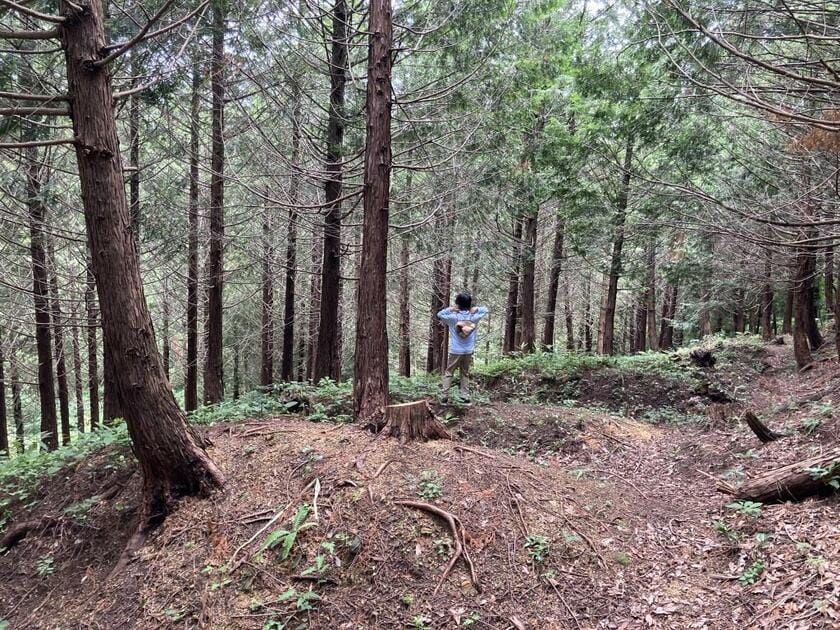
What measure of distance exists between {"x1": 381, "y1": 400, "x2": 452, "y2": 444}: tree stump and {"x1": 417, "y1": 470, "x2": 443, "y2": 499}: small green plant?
0.64m

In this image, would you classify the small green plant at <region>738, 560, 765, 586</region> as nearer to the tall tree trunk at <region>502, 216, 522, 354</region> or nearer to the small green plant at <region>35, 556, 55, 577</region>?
the small green plant at <region>35, 556, 55, 577</region>

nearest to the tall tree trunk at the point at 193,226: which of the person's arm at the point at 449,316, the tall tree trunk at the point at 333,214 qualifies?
the tall tree trunk at the point at 333,214

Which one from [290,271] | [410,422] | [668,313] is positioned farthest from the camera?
[668,313]

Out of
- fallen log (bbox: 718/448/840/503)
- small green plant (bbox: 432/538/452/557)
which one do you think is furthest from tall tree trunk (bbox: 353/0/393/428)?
fallen log (bbox: 718/448/840/503)

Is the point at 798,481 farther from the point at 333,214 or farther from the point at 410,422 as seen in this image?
the point at 333,214

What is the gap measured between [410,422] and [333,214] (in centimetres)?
574

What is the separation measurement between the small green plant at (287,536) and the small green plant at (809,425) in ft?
18.7

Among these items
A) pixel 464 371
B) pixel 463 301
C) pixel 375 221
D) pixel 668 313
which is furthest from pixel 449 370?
pixel 668 313

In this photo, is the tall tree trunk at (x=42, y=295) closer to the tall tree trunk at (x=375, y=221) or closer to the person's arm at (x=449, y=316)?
the tall tree trunk at (x=375, y=221)

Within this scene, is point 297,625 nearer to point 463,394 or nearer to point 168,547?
point 168,547

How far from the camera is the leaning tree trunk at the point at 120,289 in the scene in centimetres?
391

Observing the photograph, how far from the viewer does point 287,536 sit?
3.72m

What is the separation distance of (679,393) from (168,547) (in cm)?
1001

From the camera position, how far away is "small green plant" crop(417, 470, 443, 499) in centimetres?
414
